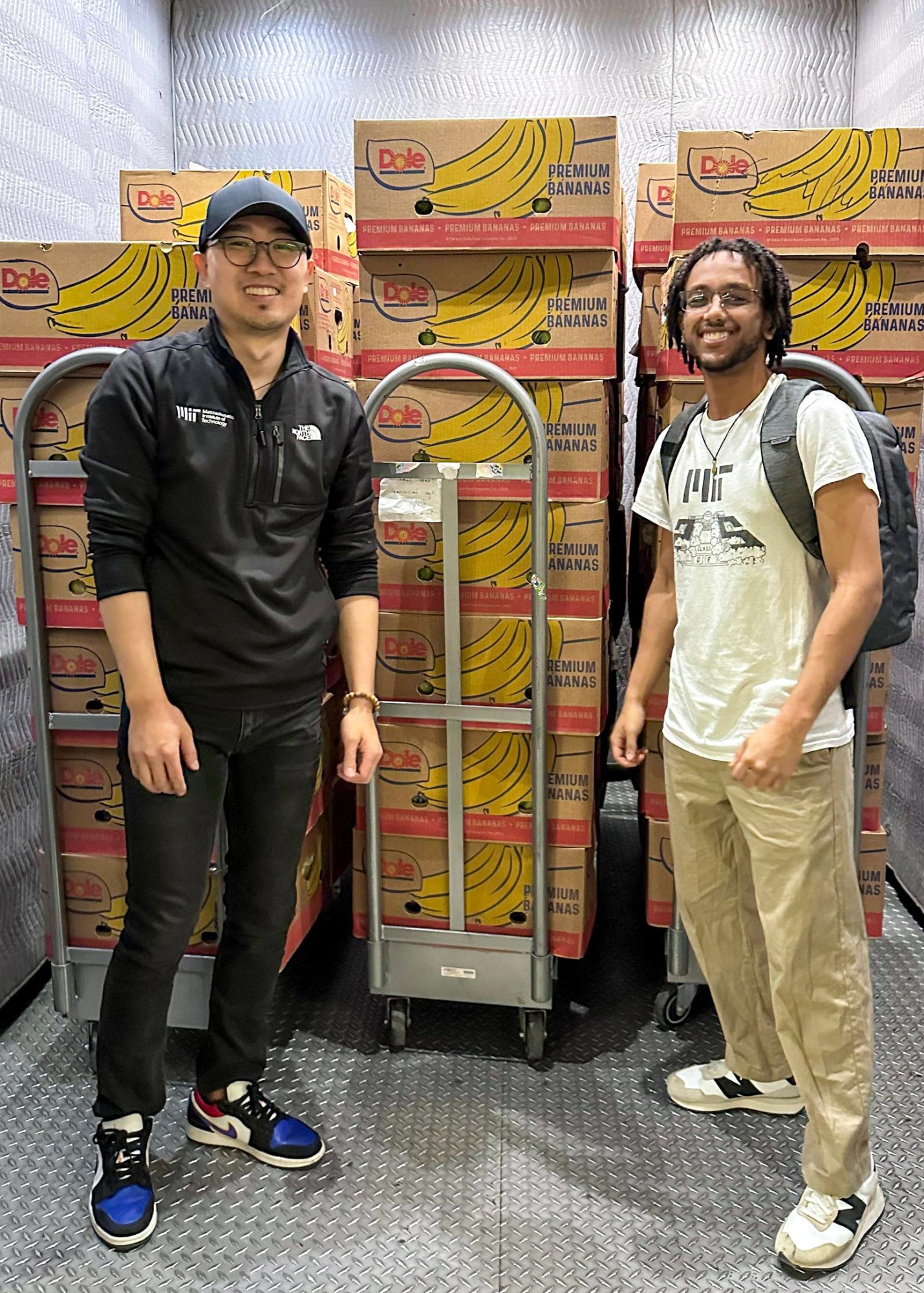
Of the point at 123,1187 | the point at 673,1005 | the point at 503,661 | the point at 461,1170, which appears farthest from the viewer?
the point at 673,1005

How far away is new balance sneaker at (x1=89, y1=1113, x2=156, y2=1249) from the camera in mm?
1737

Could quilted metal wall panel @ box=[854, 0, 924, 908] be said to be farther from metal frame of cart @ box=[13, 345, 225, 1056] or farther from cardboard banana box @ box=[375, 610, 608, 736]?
metal frame of cart @ box=[13, 345, 225, 1056]

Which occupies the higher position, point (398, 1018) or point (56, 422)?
point (56, 422)

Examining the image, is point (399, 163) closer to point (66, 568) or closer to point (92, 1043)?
point (66, 568)

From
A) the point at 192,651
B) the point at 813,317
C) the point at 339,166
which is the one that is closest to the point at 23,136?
the point at 339,166

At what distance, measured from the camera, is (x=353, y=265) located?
2.59m

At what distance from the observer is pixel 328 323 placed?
2.23 metres

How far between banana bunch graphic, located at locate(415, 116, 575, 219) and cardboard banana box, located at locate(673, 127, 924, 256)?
260 mm

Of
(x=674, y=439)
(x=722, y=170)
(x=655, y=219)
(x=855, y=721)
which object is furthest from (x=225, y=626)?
(x=655, y=219)

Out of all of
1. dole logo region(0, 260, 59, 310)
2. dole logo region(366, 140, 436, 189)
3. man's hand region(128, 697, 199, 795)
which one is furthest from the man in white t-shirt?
dole logo region(0, 260, 59, 310)

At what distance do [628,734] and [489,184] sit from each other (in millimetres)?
1100

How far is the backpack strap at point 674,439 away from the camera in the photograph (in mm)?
1826

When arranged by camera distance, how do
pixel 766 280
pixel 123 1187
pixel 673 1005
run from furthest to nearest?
pixel 673 1005 < pixel 123 1187 < pixel 766 280

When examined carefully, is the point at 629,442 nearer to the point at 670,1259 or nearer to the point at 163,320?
the point at 163,320
